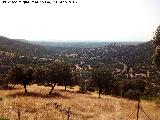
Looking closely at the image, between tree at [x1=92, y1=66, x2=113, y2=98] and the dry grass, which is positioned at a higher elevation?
the dry grass

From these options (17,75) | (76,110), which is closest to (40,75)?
(17,75)

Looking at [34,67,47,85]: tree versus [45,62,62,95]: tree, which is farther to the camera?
[34,67,47,85]: tree

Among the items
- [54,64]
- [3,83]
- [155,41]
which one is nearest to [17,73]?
[54,64]

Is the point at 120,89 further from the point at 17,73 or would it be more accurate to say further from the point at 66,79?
the point at 17,73

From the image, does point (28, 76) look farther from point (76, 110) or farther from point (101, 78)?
point (76, 110)

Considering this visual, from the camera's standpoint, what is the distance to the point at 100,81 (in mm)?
90750

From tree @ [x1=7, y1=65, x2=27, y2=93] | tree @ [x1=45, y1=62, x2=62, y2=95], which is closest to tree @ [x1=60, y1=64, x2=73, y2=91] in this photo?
tree @ [x1=45, y1=62, x2=62, y2=95]

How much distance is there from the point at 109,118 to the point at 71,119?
4.49 metres

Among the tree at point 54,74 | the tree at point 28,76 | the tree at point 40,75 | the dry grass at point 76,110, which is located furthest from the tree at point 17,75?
the dry grass at point 76,110

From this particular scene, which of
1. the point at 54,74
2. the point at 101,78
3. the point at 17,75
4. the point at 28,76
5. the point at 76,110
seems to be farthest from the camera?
the point at 101,78

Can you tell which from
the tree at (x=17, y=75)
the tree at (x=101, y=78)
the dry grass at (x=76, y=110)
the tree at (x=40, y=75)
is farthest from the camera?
the tree at (x=101, y=78)

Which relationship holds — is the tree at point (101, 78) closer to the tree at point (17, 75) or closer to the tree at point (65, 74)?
the tree at point (65, 74)

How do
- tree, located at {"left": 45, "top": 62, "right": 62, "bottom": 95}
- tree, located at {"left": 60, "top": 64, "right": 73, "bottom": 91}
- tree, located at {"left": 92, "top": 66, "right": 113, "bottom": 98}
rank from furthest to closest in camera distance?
tree, located at {"left": 92, "top": 66, "right": 113, "bottom": 98}
tree, located at {"left": 60, "top": 64, "right": 73, "bottom": 91}
tree, located at {"left": 45, "top": 62, "right": 62, "bottom": 95}

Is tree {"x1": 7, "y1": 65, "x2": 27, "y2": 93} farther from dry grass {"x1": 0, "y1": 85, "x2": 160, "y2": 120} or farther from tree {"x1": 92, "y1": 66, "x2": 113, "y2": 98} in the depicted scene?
dry grass {"x1": 0, "y1": 85, "x2": 160, "y2": 120}
